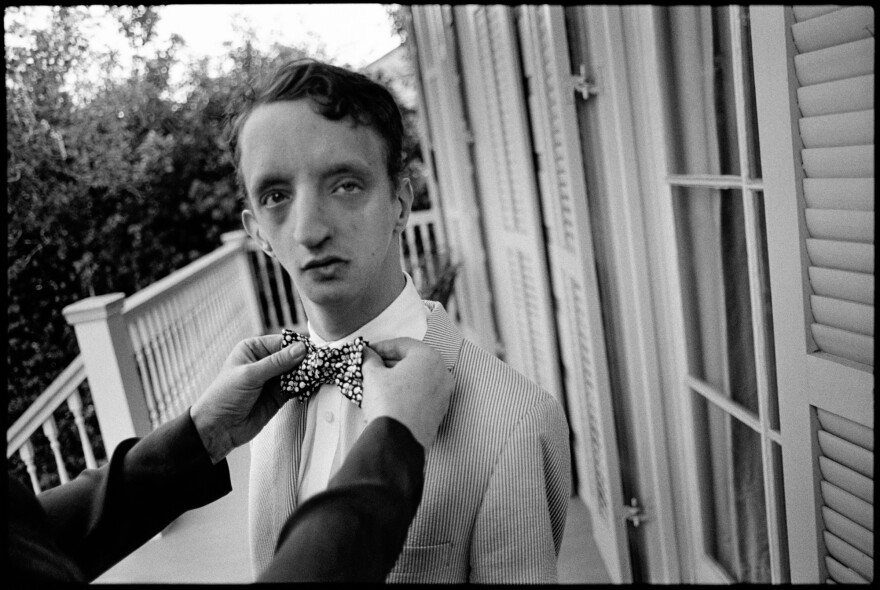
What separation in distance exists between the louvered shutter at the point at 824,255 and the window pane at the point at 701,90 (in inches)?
14.0

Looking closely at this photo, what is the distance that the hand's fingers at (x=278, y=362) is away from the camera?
93 centimetres

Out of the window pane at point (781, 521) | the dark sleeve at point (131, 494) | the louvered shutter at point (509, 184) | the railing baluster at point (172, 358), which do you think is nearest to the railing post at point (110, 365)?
the railing baluster at point (172, 358)

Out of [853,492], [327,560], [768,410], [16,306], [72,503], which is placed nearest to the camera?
[327,560]

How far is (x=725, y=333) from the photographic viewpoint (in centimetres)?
166

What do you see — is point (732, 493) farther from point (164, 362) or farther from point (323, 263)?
point (164, 362)

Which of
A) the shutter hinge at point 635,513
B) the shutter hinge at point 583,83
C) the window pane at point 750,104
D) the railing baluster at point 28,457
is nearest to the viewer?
the window pane at point 750,104

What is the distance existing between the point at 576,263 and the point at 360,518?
171cm

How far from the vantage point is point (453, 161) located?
183 inches

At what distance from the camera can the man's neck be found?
968mm

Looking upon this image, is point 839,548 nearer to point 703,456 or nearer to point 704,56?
point 703,456

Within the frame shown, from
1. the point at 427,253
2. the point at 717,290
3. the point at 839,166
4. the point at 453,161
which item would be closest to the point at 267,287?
the point at 427,253

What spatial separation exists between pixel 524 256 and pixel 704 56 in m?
1.76

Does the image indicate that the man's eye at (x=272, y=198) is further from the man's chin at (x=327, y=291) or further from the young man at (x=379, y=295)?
the man's chin at (x=327, y=291)

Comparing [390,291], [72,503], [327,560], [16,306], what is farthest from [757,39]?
[16,306]
